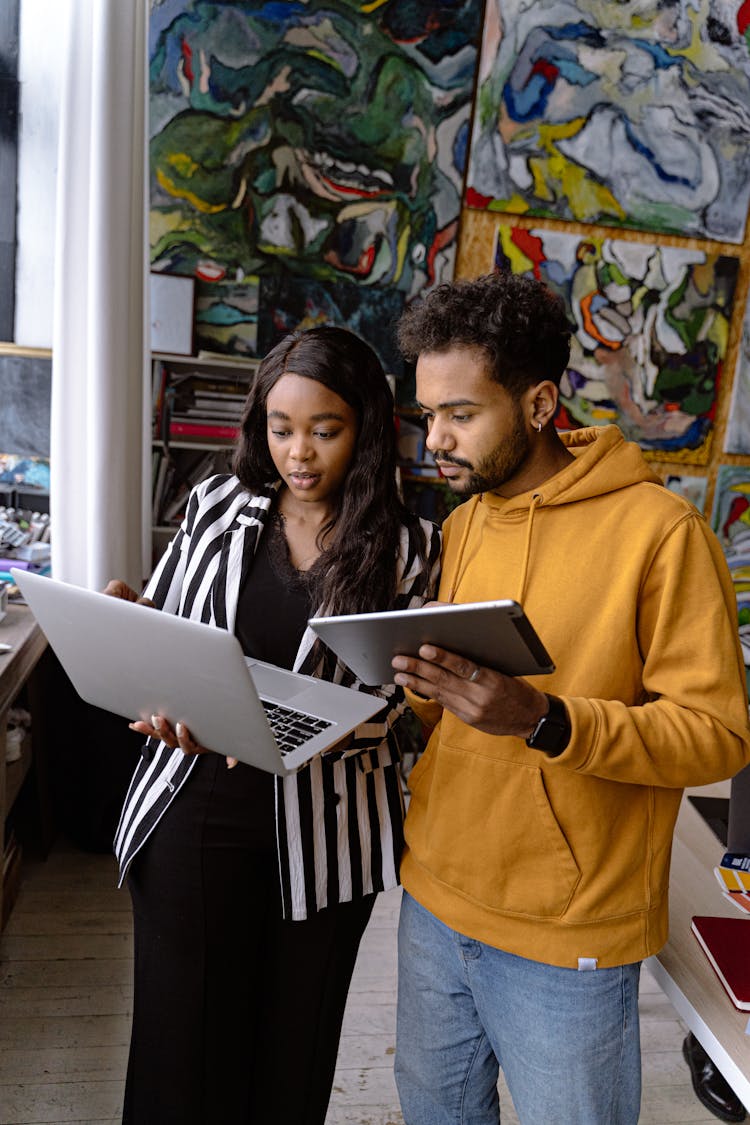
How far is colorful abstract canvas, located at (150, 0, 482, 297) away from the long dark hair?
6.69ft

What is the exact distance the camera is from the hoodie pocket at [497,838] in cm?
112

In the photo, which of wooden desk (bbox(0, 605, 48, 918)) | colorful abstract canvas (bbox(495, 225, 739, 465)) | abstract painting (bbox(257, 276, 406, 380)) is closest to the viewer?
wooden desk (bbox(0, 605, 48, 918))

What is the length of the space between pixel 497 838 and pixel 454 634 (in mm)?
344

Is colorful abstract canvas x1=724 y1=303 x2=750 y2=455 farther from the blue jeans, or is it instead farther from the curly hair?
the blue jeans

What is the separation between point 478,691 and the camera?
100 centimetres

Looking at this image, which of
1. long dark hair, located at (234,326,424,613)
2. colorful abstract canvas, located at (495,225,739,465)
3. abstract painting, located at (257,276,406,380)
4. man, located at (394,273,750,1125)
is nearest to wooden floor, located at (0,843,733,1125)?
man, located at (394,273,750,1125)

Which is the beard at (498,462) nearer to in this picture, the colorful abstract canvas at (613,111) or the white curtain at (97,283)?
the white curtain at (97,283)

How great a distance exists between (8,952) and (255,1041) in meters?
1.23

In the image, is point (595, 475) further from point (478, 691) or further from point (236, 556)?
point (236, 556)

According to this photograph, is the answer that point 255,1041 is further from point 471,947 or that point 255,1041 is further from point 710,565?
Answer: point 710,565

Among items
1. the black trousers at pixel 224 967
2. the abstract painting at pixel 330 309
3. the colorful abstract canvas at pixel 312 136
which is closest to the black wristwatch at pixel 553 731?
the black trousers at pixel 224 967

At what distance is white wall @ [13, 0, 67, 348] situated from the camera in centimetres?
305

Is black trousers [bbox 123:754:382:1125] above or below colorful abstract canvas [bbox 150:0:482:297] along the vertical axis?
below

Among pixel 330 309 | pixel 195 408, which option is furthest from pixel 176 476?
pixel 330 309
